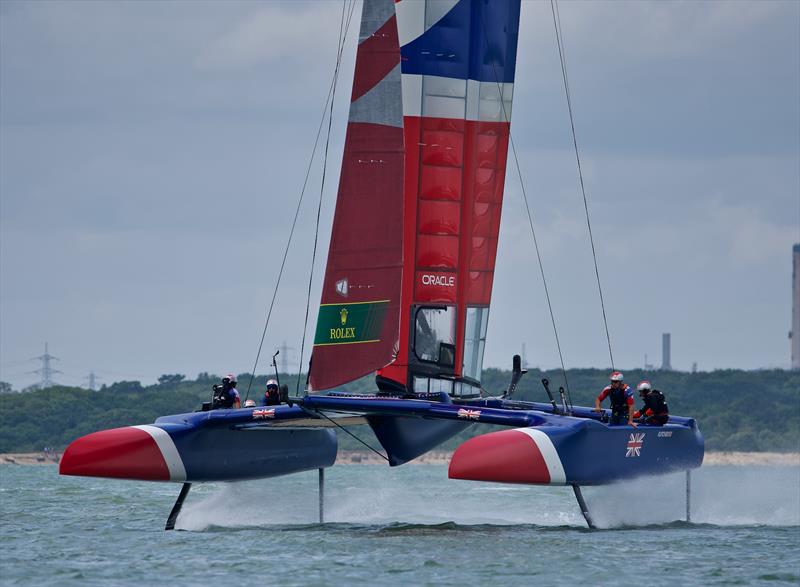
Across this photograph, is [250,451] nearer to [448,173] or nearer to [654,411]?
[448,173]

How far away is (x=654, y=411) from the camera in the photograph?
22.6 meters

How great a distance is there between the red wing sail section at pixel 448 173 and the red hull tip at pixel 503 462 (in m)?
2.86

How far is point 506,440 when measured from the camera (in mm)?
19375

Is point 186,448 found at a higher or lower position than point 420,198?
lower

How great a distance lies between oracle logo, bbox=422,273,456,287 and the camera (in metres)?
22.3

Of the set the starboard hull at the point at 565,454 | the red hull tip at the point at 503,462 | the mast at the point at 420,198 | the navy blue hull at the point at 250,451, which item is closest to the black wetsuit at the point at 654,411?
the starboard hull at the point at 565,454

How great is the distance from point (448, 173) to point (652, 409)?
3.96m

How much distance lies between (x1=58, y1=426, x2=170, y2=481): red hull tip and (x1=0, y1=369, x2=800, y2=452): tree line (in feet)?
149

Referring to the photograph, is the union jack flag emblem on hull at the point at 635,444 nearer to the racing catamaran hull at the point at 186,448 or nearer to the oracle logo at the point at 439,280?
the oracle logo at the point at 439,280

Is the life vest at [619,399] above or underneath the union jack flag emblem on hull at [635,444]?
above

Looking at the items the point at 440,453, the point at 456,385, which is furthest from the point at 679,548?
the point at 440,453

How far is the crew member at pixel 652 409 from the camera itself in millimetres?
22547

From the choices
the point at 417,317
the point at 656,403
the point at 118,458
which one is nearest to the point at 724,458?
the point at 656,403

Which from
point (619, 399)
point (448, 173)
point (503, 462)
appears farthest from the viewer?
point (448, 173)
